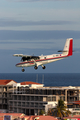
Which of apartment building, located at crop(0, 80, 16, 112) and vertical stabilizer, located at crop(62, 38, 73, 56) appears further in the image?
apartment building, located at crop(0, 80, 16, 112)

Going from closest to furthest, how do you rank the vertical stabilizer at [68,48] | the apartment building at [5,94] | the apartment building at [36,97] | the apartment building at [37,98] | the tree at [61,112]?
the vertical stabilizer at [68,48] → the tree at [61,112] → the apartment building at [36,97] → the apartment building at [37,98] → the apartment building at [5,94]

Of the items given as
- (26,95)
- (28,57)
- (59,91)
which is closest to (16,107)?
(26,95)

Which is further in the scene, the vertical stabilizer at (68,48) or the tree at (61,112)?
the tree at (61,112)

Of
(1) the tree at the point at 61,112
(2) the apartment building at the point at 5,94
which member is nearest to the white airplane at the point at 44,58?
(1) the tree at the point at 61,112

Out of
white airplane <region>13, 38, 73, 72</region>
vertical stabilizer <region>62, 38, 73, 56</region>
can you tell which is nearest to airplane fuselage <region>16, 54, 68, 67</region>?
white airplane <region>13, 38, 73, 72</region>

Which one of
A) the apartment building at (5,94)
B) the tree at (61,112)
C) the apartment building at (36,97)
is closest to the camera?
the tree at (61,112)

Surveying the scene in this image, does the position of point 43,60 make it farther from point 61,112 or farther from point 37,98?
point 37,98

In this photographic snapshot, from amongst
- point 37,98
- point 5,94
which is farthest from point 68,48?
point 5,94

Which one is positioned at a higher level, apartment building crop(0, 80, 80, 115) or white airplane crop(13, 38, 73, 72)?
white airplane crop(13, 38, 73, 72)

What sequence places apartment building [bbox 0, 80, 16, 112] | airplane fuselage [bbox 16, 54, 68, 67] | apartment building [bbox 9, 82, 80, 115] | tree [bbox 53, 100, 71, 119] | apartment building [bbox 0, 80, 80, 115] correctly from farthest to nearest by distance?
apartment building [bbox 0, 80, 16, 112] → apartment building [bbox 9, 82, 80, 115] → apartment building [bbox 0, 80, 80, 115] → tree [bbox 53, 100, 71, 119] → airplane fuselage [bbox 16, 54, 68, 67]

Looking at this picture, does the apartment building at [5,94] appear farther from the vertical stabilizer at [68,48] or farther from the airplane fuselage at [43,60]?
the vertical stabilizer at [68,48]

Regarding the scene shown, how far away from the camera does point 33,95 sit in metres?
142

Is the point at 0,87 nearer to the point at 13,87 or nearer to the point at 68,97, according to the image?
the point at 13,87

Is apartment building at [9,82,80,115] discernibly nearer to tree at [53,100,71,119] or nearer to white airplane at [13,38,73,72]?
tree at [53,100,71,119]
